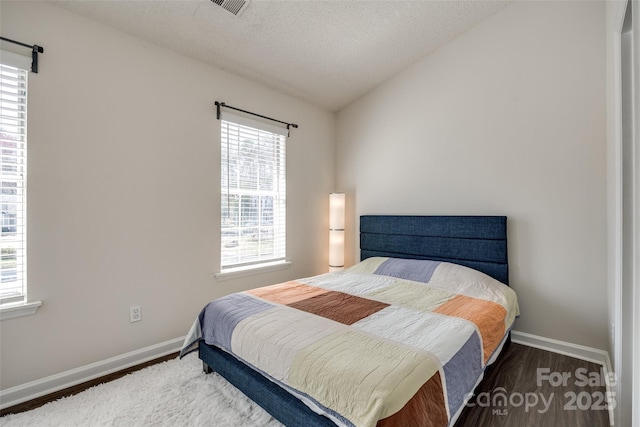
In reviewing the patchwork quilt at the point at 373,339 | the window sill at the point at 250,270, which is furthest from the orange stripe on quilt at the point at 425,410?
the window sill at the point at 250,270

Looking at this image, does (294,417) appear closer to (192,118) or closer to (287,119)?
(192,118)

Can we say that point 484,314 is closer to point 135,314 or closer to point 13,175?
point 135,314

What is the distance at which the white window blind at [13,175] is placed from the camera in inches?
72.6

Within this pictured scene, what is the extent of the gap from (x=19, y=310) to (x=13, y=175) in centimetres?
87

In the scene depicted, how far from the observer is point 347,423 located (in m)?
1.17

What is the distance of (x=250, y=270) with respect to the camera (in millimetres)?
3113

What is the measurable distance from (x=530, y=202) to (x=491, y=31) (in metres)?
1.69

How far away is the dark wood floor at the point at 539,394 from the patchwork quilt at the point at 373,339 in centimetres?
27

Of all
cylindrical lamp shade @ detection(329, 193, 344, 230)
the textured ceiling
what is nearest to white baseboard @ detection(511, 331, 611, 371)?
cylindrical lamp shade @ detection(329, 193, 344, 230)

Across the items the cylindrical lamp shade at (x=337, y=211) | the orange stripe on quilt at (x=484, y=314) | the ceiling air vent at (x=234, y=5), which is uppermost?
the ceiling air vent at (x=234, y=5)

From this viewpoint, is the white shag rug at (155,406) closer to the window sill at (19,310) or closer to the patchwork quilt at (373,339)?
the patchwork quilt at (373,339)

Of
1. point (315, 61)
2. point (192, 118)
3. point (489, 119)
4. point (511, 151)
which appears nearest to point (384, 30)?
point (315, 61)

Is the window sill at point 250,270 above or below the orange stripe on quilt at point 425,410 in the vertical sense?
above

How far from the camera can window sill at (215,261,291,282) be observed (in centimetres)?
291
